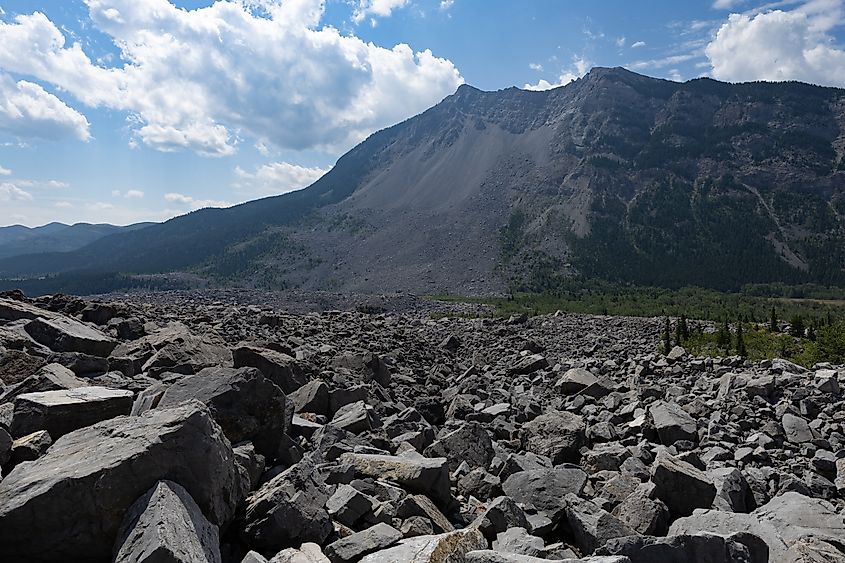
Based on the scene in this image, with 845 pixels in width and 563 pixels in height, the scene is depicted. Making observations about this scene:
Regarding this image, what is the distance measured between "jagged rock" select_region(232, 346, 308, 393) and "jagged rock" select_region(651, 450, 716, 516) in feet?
22.5

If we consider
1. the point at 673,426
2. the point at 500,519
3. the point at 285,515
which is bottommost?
the point at 673,426

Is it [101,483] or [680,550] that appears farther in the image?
[680,550]

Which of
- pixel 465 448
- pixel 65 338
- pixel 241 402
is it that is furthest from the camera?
pixel 65 338

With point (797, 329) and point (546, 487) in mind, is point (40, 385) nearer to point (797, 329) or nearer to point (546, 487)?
point (546, 487)

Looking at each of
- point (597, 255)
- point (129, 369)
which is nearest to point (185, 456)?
point (129, 369)

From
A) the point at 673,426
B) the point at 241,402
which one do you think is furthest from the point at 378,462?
the point at 673,426

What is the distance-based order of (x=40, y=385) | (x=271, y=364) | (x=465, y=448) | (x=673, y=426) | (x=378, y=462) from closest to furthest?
1. (x=378, y=462)
2. (x=40, y=385)
3. (x=465, y=448)
4. (x=673, y=426)
5. (x=271, y=364)

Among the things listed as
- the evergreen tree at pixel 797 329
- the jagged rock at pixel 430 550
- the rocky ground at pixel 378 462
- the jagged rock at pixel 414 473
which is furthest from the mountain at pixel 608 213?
the jagged rock at pixel 430 550

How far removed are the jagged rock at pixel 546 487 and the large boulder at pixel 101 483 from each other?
3.92m

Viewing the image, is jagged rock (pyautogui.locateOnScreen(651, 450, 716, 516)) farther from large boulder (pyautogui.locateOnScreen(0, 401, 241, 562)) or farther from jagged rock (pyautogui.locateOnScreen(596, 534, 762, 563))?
large boulder (pyautogui.locateOnScreen(0, 401, 241, 562))

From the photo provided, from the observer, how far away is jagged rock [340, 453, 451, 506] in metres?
6.22

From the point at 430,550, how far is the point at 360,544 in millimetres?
837

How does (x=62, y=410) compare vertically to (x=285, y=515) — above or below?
above

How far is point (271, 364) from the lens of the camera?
1073 centimetres
